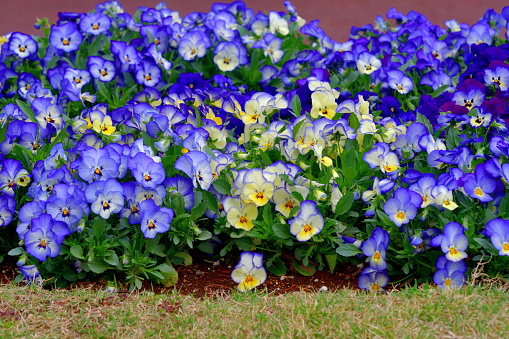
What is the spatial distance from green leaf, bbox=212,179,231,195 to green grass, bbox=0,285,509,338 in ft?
1.67

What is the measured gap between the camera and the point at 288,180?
8.25ft

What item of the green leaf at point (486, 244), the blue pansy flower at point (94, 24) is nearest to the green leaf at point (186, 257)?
the green leaf at point (486, 244)

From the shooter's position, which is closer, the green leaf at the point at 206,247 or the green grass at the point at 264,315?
the green grass at the point at 264,315

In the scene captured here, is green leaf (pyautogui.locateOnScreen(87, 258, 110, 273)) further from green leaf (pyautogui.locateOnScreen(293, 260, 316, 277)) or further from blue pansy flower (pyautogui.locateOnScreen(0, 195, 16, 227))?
green leaf (pyautogui.locateOnScreen(293, 260, 316, 277))

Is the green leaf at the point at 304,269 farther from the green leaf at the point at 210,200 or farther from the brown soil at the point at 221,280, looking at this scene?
the green leaf at the point at 210,200

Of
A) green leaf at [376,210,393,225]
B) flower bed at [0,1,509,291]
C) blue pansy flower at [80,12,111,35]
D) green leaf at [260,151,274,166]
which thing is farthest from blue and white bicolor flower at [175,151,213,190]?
blue pansy flower at [80,12,111,35]

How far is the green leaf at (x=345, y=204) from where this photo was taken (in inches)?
98.0

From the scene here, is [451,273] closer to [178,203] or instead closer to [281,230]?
[281,230]

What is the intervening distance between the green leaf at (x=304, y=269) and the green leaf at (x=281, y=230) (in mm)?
173

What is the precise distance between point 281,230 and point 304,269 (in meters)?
0.23

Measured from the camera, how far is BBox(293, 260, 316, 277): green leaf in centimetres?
261

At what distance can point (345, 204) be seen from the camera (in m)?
2.49

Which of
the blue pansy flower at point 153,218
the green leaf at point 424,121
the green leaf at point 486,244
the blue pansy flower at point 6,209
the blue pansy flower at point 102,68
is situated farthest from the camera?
the blue pansy flower at point 102,68

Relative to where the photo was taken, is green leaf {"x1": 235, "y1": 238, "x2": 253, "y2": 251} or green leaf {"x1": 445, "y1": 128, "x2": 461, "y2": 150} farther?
green leaf {"x1": 445, "y1": 128, "x2": 461, "y2": 150}
